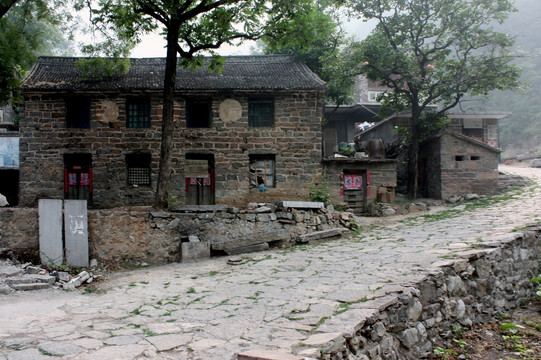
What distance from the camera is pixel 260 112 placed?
630 inches

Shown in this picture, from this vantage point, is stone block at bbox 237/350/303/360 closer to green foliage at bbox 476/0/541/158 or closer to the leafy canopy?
the leafy canopy

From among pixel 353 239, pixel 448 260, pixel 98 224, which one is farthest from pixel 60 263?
pixel 448 260

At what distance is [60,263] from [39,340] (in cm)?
519

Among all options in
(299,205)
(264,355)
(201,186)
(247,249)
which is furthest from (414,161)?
(264,355)

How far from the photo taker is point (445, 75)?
16641mm

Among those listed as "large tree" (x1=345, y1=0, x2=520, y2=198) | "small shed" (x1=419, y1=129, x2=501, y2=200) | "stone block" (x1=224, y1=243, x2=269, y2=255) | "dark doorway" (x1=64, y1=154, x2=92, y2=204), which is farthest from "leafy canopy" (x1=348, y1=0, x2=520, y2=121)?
"dark doorway" (x1=64, y1=154, x2=92, y2=204)

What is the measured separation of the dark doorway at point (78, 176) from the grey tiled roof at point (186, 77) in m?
2.66

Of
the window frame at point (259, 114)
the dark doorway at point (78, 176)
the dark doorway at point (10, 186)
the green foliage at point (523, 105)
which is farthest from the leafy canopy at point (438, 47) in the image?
the green foliage at point (523, 105)

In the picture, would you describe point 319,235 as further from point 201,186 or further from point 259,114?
point 259,114

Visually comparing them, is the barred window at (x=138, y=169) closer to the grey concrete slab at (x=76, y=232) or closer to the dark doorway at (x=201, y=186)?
the dark doorway at (x=201, y=186)

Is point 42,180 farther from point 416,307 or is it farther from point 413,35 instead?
point 413,35

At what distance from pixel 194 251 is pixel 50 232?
10.3ft

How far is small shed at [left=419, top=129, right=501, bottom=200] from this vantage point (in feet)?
54.6

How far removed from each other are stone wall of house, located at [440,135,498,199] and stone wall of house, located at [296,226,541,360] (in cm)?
821
